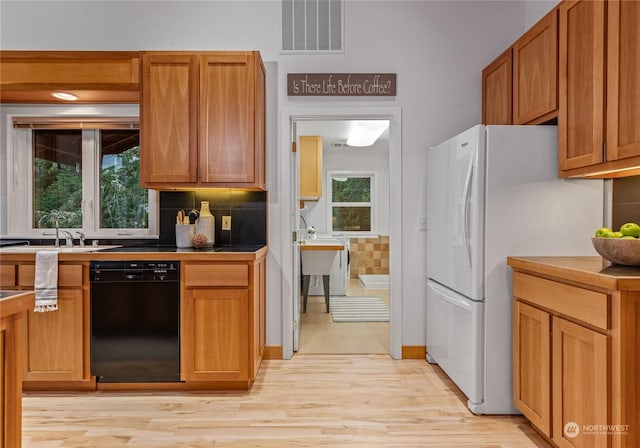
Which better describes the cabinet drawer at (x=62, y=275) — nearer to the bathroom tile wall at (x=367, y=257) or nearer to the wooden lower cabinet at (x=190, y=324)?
the wooden lower cabinet at (x=190, y=324)

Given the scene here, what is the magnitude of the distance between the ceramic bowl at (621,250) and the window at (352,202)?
555 centimetres

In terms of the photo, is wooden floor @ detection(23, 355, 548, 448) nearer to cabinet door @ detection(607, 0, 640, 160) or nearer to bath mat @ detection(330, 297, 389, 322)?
cabinet door @ detection(607, 0, 640, 160)

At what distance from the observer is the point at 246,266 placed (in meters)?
2.70

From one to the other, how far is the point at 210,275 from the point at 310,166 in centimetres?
368

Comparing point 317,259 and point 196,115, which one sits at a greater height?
point 196,115

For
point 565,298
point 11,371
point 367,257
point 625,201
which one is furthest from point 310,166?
point 11,371

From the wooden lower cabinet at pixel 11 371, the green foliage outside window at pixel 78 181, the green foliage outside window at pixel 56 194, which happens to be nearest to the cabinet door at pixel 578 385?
the wooden lower cabinet at pixel 11 371

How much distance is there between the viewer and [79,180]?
347 centimetres

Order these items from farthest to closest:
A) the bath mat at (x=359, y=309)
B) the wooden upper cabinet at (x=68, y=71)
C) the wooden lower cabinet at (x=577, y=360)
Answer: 1. the bath mat at (x=359, y=309)
2. the wooden upper cabinet at (x=68, y=71)
3. the wooden lower cabinet at (x=577, y=360)

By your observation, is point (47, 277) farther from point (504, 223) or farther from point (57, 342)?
point (504, 223)

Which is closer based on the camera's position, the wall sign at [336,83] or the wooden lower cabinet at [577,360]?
the wooden lower cabinet at [577,360]

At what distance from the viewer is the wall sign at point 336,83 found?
336cm

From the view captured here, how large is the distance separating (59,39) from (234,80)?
63.7 inches

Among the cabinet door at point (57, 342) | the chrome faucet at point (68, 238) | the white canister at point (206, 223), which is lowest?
the cabinet door at point (57, 342)
